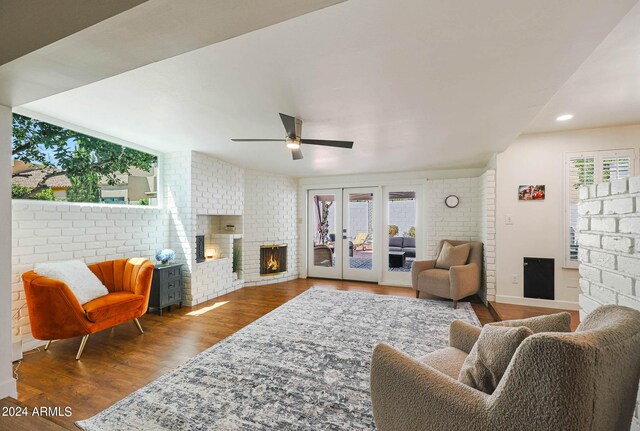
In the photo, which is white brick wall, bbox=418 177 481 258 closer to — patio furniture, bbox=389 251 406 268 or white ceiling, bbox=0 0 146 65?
patio furniture, bbox=389 251 406 268

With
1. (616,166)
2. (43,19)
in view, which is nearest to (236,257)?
(43,19)

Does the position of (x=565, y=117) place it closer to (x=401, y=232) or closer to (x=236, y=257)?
(x=401, y=232)

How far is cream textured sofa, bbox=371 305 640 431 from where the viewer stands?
67 centimetres

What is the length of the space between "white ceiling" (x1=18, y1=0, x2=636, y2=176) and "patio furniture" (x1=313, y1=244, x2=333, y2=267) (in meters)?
3.08

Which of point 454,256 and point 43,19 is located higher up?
point 43,19

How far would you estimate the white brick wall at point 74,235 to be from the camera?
2.49 m

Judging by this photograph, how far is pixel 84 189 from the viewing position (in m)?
3.06

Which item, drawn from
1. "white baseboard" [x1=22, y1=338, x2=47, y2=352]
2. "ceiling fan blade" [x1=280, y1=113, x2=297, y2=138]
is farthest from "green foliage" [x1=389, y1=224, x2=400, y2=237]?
"white baseboard" [x1=22, y1=338, x2=47, y2=352]

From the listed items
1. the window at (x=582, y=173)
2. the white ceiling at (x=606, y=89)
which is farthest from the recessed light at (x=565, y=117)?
the window at (x=582, y=173)

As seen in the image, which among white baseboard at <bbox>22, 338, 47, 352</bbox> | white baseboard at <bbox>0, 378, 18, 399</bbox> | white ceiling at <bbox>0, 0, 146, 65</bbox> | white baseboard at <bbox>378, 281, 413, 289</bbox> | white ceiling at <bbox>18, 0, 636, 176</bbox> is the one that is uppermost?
white ceiling at <bbox>18, 0, 636, 176</bbox>

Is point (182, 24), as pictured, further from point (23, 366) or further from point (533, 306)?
point (533, 306)

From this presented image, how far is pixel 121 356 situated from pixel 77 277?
0.93m

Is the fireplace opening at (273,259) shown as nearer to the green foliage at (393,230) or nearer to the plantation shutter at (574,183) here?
the green foliage at (393,230)

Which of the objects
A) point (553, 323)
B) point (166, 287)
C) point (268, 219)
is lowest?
point (166, 287)
